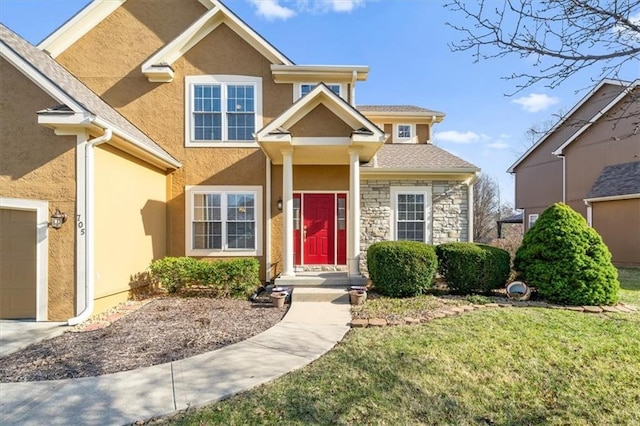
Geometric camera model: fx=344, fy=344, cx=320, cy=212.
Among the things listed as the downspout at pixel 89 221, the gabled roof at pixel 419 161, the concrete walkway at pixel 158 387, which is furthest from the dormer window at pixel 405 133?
the concrete walkway at pixel 158 387

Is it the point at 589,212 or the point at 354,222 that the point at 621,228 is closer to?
the point at 589,212

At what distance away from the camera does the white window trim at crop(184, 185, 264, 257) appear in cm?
998

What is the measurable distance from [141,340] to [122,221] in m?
3.39

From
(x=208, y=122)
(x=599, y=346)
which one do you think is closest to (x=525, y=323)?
(x=599, y=346)

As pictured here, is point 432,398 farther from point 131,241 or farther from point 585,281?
point 131,241

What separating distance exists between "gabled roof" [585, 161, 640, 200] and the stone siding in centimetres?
804

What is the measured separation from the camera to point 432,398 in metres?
3.65

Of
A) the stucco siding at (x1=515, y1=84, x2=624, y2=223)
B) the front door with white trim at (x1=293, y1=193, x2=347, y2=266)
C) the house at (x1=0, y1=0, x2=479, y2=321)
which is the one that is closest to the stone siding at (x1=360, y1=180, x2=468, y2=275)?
the house at (x1=0, y1=0, x2=479, y2=321)

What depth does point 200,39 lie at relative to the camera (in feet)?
33.2

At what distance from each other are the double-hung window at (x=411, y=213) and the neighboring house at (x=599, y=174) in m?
5.51

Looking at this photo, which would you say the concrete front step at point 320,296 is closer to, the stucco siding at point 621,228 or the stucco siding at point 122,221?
the stucco siding at point 122,221

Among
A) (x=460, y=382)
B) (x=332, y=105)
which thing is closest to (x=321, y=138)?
(x=332, y=105)

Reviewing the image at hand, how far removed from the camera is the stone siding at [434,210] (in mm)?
11625

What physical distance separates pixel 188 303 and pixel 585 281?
28.3 feet
